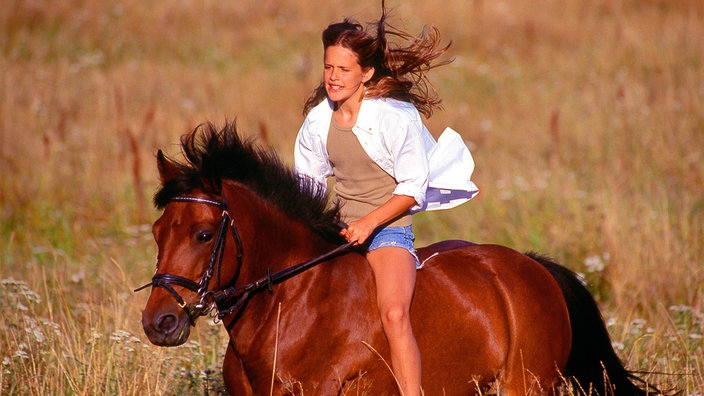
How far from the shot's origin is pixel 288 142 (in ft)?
41.3

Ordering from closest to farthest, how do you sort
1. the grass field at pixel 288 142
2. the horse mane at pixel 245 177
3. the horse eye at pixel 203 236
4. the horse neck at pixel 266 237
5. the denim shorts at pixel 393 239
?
the horse eye at pixel 203 236, the horse mane at pixel 245 177, the horse neck at pixel 266 237, the denim shorts at pixel 393 239, the grass field at pixel 288 142

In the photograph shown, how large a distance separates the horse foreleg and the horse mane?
0.75 metres

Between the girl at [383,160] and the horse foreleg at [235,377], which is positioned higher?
the girl at [383,160]

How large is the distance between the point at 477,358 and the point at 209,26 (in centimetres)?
1517

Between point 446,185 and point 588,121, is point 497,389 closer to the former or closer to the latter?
point 446,185

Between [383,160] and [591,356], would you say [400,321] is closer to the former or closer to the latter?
[383,160]

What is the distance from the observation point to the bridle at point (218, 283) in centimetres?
374

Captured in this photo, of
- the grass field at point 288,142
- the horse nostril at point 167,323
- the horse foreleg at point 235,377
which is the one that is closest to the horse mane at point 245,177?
the horse nostril at point 167,323

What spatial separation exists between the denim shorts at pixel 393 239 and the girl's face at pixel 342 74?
0.70 m

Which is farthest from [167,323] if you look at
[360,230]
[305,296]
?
[360,230]

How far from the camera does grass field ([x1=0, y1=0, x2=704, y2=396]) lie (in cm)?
602

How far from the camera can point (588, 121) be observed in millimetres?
12789

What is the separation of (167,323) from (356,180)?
4.31ft

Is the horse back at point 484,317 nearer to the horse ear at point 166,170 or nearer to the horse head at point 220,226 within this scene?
the horse head at point 220,226
